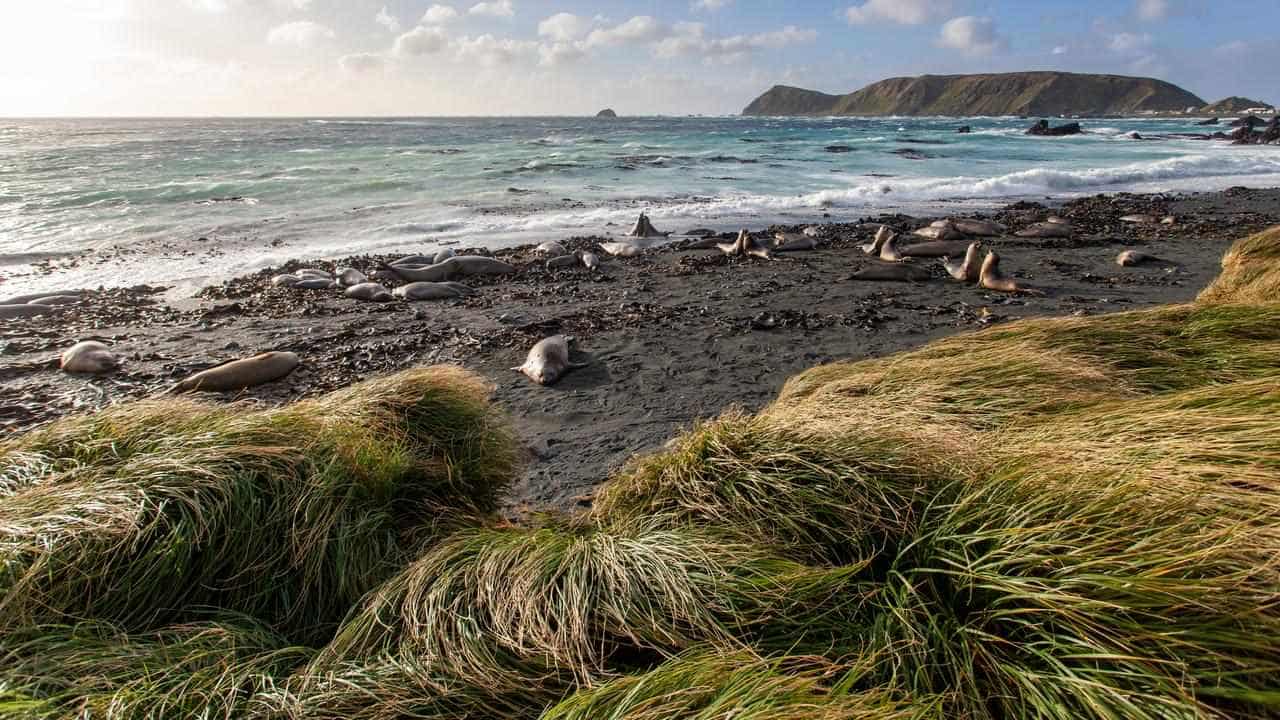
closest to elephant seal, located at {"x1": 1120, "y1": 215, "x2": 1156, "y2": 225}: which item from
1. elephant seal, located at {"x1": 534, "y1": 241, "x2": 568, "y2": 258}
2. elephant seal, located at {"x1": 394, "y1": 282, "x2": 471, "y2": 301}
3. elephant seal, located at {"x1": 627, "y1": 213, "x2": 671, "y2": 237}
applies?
elephant seal, located at {"x1": 627, "y1": 213, "x2": 671, "y2": 237}

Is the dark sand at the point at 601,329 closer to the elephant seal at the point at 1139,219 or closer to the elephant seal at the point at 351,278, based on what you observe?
the elephant seal at the point at 351,278

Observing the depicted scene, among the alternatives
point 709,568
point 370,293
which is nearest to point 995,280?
point 709,568

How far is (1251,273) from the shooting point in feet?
16.4

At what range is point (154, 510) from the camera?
2100 millimetres

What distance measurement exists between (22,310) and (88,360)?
338 cm

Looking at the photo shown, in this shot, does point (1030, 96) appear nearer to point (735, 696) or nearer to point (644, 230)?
point (644, 230)

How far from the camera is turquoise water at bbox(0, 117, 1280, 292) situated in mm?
13148

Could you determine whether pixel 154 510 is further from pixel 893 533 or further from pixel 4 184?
pixel 4 184

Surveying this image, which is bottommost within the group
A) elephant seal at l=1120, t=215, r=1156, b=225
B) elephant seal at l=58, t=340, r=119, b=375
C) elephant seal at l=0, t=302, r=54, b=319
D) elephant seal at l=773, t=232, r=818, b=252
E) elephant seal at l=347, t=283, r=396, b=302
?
elephant seal at l=58, t=340, r=119, b=375

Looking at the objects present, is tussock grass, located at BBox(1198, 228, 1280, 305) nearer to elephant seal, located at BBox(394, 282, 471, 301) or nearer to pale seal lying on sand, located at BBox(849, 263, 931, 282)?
pale seal lying on sand, located at BBox(849, 263, 931, 282)

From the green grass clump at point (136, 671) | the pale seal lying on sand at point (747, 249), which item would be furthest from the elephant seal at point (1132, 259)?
the green grass clump at point (136, 671)

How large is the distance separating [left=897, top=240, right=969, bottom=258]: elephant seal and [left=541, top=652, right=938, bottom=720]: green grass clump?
10182mm

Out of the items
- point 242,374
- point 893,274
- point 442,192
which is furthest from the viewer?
point 442,192

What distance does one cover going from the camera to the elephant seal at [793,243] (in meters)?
11.2
